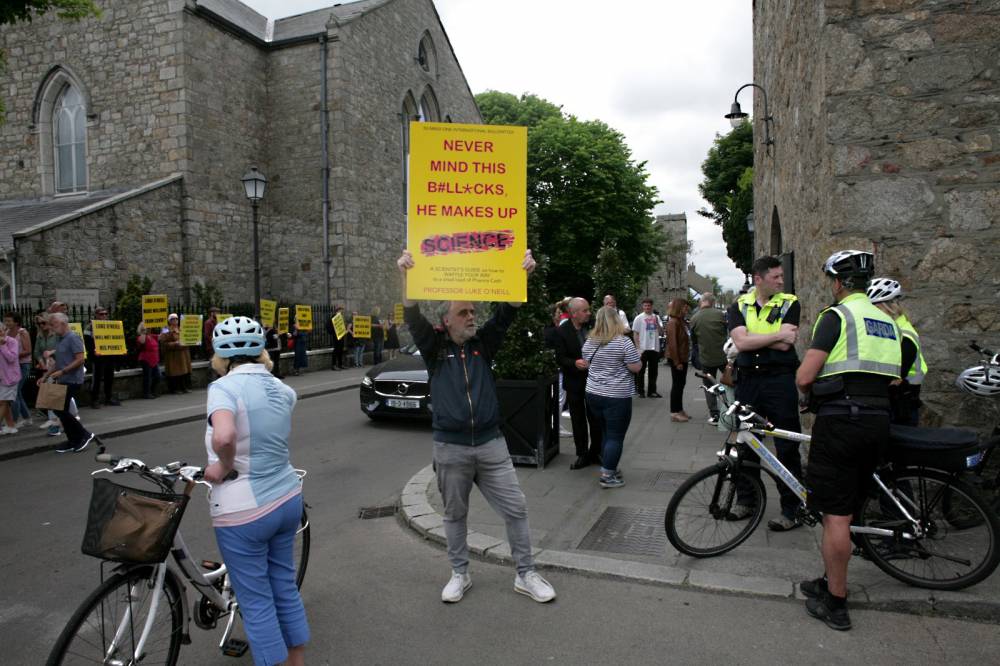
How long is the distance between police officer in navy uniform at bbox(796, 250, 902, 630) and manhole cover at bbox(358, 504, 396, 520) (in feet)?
11.3

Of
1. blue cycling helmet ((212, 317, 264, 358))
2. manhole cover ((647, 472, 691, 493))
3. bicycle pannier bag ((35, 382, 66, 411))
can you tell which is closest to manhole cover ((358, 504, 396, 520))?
manhole cover ((647, 472, 691, 493))

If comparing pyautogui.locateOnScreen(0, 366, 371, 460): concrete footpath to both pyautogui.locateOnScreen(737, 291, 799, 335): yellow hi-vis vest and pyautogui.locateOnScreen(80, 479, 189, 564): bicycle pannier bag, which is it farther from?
pyautogui.locateOnScreen(737, 291, 799, 335): yellow hi-vis vest

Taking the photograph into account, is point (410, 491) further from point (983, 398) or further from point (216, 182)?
point (216, 182)

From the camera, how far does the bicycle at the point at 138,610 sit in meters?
2.69

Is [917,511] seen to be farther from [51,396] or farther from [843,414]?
[51,396]

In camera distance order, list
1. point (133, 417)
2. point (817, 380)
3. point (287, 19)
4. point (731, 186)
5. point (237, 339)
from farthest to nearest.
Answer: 1. point (731, 186)
2. point (287, 19)
3. point (133, 417)
4. point (817, 380)
5. point (237, 339)

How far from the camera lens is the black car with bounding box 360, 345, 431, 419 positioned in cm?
1025

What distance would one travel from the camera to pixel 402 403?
10305 millimetres

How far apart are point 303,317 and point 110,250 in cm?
508

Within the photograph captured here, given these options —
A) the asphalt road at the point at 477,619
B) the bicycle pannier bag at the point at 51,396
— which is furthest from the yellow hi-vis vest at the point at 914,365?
the bicycle pannier bag at the point at 51,396

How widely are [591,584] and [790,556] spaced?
1.34 m

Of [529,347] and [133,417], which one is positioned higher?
[529,347]

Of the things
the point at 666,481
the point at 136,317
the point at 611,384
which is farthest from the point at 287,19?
the point at 666,481

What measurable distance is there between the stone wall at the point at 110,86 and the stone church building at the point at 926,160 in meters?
19.5
